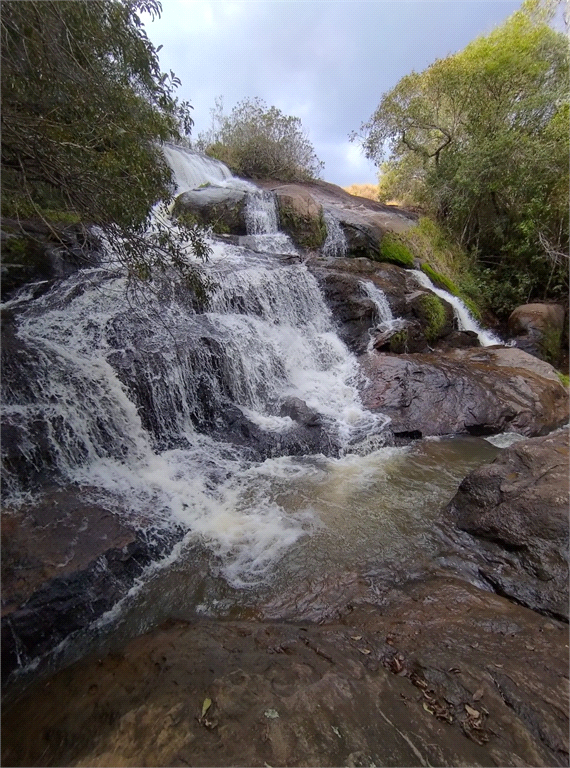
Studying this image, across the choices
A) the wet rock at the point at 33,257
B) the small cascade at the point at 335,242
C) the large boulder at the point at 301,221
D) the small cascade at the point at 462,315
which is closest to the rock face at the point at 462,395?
the small cascade at the point at 462,315

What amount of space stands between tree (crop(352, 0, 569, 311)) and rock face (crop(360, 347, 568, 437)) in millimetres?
5710

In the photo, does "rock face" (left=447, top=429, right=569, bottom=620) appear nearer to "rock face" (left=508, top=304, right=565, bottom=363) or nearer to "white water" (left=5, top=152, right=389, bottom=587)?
"white water" (left=5, top=152, right=389, bottom=587)

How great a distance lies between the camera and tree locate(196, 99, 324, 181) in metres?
17.9

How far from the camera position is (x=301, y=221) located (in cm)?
1173

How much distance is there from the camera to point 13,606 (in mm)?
2762

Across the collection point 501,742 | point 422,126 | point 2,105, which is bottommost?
point 501,742

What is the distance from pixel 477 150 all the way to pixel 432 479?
11.2 meters

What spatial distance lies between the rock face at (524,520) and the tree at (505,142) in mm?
9642

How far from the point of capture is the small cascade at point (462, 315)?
10492 mm

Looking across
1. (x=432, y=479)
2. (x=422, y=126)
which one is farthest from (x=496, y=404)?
(x=422, y=126)

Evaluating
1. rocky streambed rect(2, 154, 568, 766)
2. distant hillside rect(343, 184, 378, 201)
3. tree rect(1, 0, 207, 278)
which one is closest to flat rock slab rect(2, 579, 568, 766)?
rocky streambed rect(2, 154, 568, 766)

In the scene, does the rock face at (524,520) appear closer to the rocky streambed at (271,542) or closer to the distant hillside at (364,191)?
the rocky streambed at (271,542)

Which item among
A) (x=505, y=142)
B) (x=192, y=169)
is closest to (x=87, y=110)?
(x=505, y=142)

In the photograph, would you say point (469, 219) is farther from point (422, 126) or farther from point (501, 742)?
point (501, 742)
